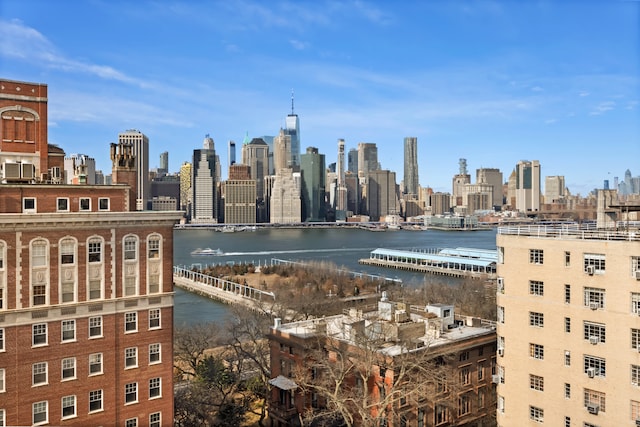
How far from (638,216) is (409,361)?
20262mm

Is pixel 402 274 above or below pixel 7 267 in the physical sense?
below

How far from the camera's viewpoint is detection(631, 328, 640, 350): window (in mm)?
11039

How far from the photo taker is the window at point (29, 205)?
1323 centimetres

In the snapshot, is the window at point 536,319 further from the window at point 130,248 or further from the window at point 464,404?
the window at point 130,248

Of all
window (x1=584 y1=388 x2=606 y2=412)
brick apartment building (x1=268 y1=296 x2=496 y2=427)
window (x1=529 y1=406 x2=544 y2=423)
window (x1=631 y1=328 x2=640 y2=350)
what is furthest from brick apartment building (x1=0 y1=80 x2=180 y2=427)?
window (x1=631 y1=328 x2=640 y2=350)

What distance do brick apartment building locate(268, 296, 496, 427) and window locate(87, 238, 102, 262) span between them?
7.09 metres

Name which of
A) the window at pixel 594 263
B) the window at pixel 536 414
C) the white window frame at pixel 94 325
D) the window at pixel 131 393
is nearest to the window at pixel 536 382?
the window at pixel 536 414

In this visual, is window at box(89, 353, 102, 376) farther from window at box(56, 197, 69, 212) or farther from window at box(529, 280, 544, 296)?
window at box(529, 280, 544, 296)

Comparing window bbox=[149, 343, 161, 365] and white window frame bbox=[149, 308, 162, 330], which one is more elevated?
white window frame bbox=[149, 308, 162, 330]

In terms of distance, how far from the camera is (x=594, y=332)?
11773 millimetres

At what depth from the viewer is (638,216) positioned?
2838 centimetres

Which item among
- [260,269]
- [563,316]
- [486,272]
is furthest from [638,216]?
[260,269]

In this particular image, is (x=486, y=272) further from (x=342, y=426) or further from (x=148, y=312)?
(x=148, y=312)

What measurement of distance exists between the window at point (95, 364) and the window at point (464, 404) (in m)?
11.6
